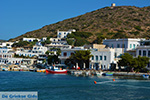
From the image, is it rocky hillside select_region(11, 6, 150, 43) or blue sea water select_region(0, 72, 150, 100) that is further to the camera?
rocky hillside select_region(11, 6, 150, 43)

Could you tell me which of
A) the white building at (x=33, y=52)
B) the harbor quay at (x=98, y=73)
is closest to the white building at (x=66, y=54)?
the harbor quay at (x=98, y=73)

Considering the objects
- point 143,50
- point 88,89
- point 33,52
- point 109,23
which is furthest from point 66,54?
point 109,23

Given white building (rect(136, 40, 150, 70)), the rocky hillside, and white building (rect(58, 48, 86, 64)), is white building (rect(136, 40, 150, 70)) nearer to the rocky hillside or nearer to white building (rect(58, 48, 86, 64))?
white building (rect(58, 48, 86, 64))

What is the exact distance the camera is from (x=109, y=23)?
162 meters

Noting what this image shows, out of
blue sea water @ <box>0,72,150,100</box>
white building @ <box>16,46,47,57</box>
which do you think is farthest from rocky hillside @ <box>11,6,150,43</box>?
blue sea water @ <box>0,72,150,100</box>

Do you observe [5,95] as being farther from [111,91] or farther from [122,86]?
[122,86]

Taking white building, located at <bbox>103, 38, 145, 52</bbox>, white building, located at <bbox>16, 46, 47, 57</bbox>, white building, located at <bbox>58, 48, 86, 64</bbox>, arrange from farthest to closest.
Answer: white building, located at <bbox>16, 46, 47, 57</bbox> → white building, located at <bbox>58, 48, 86, 64</bbox> → white building, located at <bbox>103, 38, 145, 52</bbox>

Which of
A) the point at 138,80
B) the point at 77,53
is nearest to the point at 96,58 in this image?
the point at 77,53

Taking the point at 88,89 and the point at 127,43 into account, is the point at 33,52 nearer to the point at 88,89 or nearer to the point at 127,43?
the point at 127,43

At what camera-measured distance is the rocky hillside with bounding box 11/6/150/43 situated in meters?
146

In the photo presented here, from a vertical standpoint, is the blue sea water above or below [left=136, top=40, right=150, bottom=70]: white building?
below

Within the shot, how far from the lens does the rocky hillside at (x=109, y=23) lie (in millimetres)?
146500

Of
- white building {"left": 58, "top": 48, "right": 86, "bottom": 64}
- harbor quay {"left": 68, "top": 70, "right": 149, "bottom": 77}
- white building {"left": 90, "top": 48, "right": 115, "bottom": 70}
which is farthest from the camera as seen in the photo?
white building {"left": 58, "top": 48, "right": 86, "bottom": 64}

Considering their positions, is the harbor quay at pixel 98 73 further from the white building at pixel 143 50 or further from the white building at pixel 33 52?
the white building at pixel 33 52
